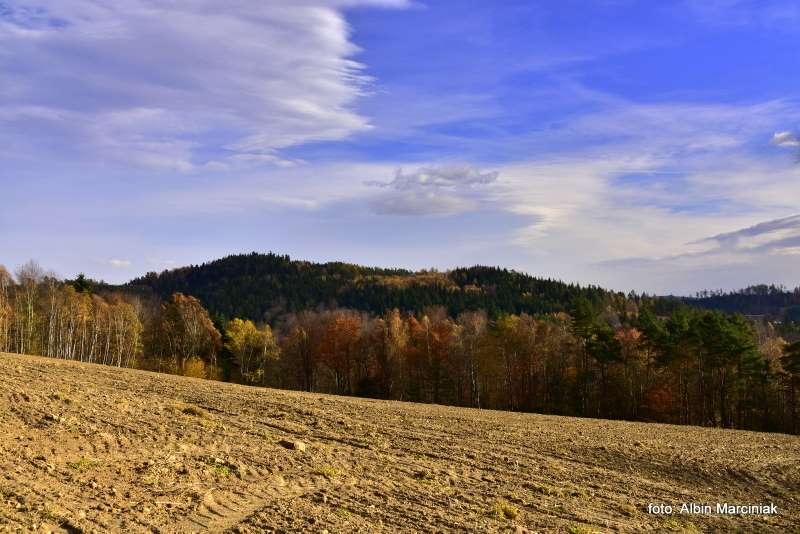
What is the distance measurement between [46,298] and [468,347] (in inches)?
2108

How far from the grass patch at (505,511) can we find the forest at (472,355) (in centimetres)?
4955

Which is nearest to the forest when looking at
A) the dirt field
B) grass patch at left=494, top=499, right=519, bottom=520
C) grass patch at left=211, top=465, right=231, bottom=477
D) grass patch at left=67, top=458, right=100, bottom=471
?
the dirt field

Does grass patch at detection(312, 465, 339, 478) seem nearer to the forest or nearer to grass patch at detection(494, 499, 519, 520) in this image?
grass patch at detection(494, 499, 519, 520)

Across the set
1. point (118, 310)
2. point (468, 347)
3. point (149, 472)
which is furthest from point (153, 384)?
point (118, 310)

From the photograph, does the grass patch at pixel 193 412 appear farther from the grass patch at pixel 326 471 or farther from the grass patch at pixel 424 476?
the grass patch at pixel 424 476

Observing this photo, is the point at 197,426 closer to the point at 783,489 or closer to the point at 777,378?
the point at 783,489

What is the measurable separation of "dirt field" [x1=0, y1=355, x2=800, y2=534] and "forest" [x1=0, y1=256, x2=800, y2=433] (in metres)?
34.3

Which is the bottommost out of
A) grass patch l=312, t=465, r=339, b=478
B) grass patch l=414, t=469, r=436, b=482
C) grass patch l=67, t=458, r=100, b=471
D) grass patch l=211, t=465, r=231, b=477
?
grass patch l=414, t=469, r=436, b=482

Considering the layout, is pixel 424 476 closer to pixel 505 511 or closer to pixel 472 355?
pixel 505 511

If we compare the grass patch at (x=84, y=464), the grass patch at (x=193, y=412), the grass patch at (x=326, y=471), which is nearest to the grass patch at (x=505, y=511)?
the grass patch at (x=326, y=471)

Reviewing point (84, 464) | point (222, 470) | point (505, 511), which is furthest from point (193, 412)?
point (505, 511)

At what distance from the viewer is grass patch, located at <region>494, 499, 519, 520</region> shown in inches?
534

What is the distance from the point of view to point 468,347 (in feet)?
247

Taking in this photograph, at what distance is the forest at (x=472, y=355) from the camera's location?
6022cm
